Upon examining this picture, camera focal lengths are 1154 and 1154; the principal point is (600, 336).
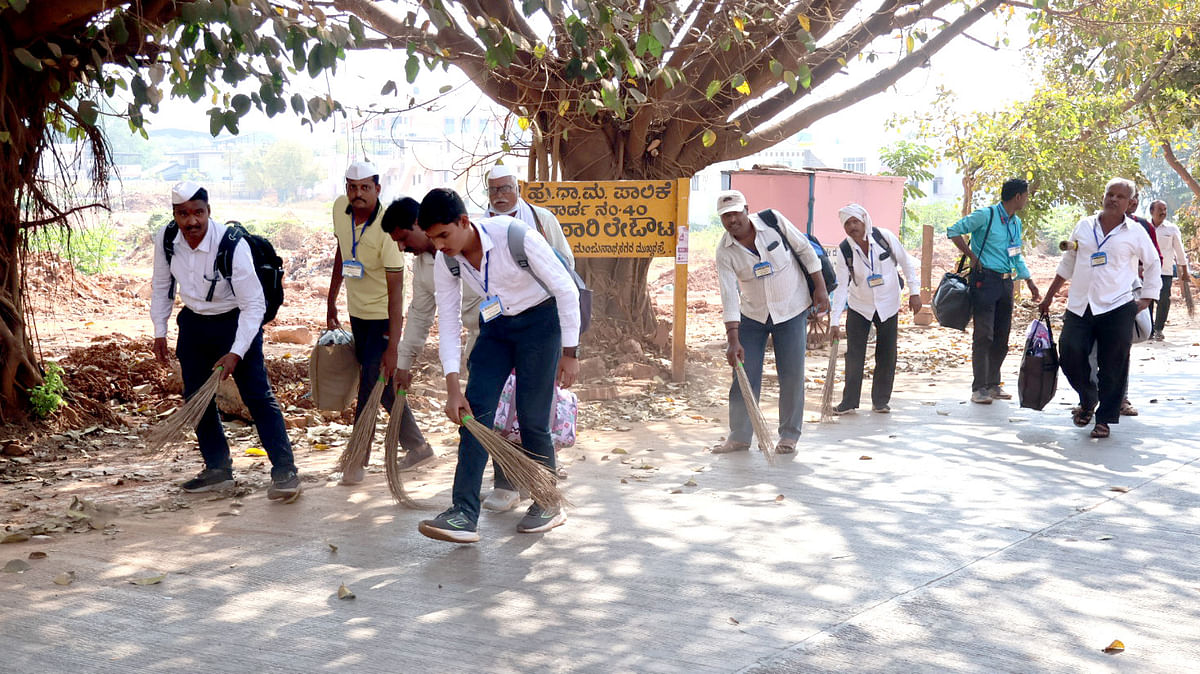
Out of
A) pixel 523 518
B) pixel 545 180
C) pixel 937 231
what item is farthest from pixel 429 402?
pixel 937 231

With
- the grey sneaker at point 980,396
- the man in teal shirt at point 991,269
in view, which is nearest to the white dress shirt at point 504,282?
the man in teal shirt at point 991,269

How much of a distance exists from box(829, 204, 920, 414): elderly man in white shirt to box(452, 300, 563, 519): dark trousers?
3888 millimetres

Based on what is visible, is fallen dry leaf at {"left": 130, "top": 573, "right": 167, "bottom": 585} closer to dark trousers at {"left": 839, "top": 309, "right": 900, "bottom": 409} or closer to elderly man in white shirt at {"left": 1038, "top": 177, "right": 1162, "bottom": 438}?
dark trousers at {"left": 839, "top": 309, "right": 900, "bottom": 409}

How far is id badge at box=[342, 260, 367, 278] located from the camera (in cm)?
624

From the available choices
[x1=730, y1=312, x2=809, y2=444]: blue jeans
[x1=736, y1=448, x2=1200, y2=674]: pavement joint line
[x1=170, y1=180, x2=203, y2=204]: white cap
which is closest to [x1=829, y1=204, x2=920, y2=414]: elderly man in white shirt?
[x1=730, y1=312, x2=809, y2=444]: blue jeans

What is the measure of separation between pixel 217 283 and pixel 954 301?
594cm

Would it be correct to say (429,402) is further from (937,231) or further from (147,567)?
(937,231)

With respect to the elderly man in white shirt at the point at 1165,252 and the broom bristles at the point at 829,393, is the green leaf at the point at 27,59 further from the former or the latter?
the elderly man in white shirt at the point at 1165,252

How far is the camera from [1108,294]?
300 inches

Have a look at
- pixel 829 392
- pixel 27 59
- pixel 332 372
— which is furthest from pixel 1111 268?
pixel 27 59

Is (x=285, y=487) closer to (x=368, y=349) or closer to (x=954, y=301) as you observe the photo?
(x=368, y=349)

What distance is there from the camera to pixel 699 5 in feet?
33.3

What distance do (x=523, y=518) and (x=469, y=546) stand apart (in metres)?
0.41

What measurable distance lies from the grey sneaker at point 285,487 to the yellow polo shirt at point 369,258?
37.8 inches
